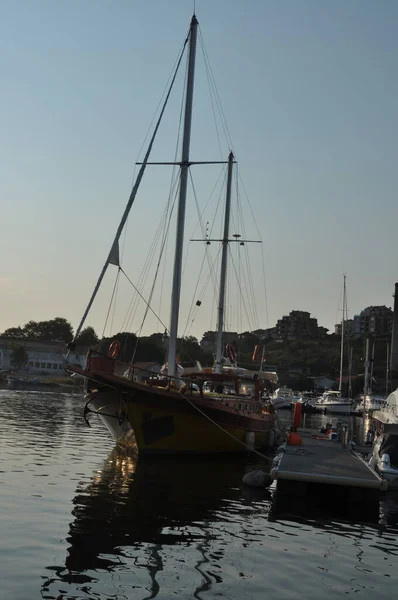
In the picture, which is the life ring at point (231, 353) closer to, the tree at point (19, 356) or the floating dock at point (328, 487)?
the floating dock at point (328, 487)

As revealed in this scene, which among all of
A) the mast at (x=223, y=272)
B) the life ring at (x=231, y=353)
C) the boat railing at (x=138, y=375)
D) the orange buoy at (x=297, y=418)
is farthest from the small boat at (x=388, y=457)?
the mast at (x=223, y=272)

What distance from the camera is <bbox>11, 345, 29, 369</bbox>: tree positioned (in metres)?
177

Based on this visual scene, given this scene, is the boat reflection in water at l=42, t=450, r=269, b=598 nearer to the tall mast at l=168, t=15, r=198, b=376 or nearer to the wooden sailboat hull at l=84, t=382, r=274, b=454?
the wooden sailboat hull at l=84, t=382, r=274, b=454

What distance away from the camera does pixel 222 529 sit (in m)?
19.7

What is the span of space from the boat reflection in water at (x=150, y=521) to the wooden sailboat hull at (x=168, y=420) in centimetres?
97

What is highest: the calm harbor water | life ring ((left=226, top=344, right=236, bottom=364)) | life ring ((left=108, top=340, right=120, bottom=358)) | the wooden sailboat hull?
life ring ((left=226, top=344, right=236, bottom=364))

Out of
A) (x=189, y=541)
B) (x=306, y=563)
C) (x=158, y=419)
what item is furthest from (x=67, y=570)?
(x=158, y=419)

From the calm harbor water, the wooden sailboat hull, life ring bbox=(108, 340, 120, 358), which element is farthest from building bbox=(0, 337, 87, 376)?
the calm harbor water

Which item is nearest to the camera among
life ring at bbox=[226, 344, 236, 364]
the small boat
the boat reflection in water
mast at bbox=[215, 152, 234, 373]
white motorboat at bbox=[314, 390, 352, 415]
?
the boat reflection in water

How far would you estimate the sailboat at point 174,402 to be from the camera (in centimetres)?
3164

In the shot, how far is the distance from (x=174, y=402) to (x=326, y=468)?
7.26 metres

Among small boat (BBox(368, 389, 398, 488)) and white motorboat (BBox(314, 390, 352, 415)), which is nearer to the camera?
small boat (BBox(368, 389, 398, 488))

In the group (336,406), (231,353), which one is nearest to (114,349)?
(231,353)

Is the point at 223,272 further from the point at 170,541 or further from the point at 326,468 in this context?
the point at 170,541
